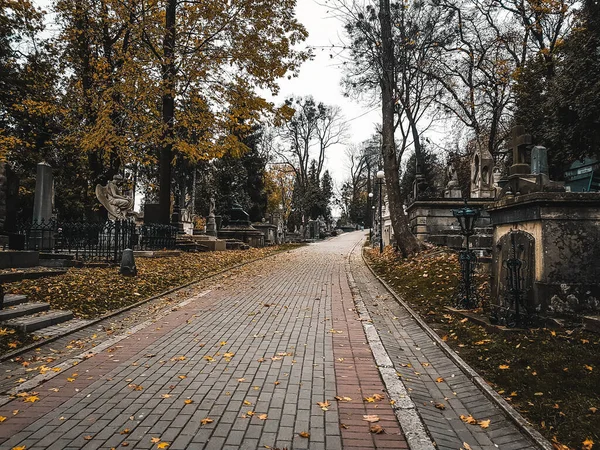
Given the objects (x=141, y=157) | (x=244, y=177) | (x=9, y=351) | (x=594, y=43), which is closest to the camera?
(x=9, y=351)

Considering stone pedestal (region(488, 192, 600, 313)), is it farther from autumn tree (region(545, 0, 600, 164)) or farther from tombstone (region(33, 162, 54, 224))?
tombstone (region(33, 162, 54, 224))

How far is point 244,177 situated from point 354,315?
32.3 m

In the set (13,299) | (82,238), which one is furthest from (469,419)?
(82,238)

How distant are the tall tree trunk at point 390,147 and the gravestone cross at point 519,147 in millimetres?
8659

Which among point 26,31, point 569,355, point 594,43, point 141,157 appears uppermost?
point 26,31

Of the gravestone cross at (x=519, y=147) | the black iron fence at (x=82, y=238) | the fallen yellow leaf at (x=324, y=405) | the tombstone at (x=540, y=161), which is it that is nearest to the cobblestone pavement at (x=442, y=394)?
the fallen yellow leaf at (x=324, y=405)

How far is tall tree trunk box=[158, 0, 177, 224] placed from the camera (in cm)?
1702

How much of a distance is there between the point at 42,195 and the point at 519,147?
1378 centimetres

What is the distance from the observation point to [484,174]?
21641mm

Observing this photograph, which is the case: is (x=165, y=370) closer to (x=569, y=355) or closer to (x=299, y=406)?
(x=299, y=406)

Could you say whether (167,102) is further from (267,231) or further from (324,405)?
(267,231)

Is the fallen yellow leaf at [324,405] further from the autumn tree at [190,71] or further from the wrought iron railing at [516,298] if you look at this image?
the autumn tree at [190,71]

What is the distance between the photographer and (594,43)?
15234 mm

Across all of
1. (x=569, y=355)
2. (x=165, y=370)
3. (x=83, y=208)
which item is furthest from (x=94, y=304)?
(x=83, y=208)
